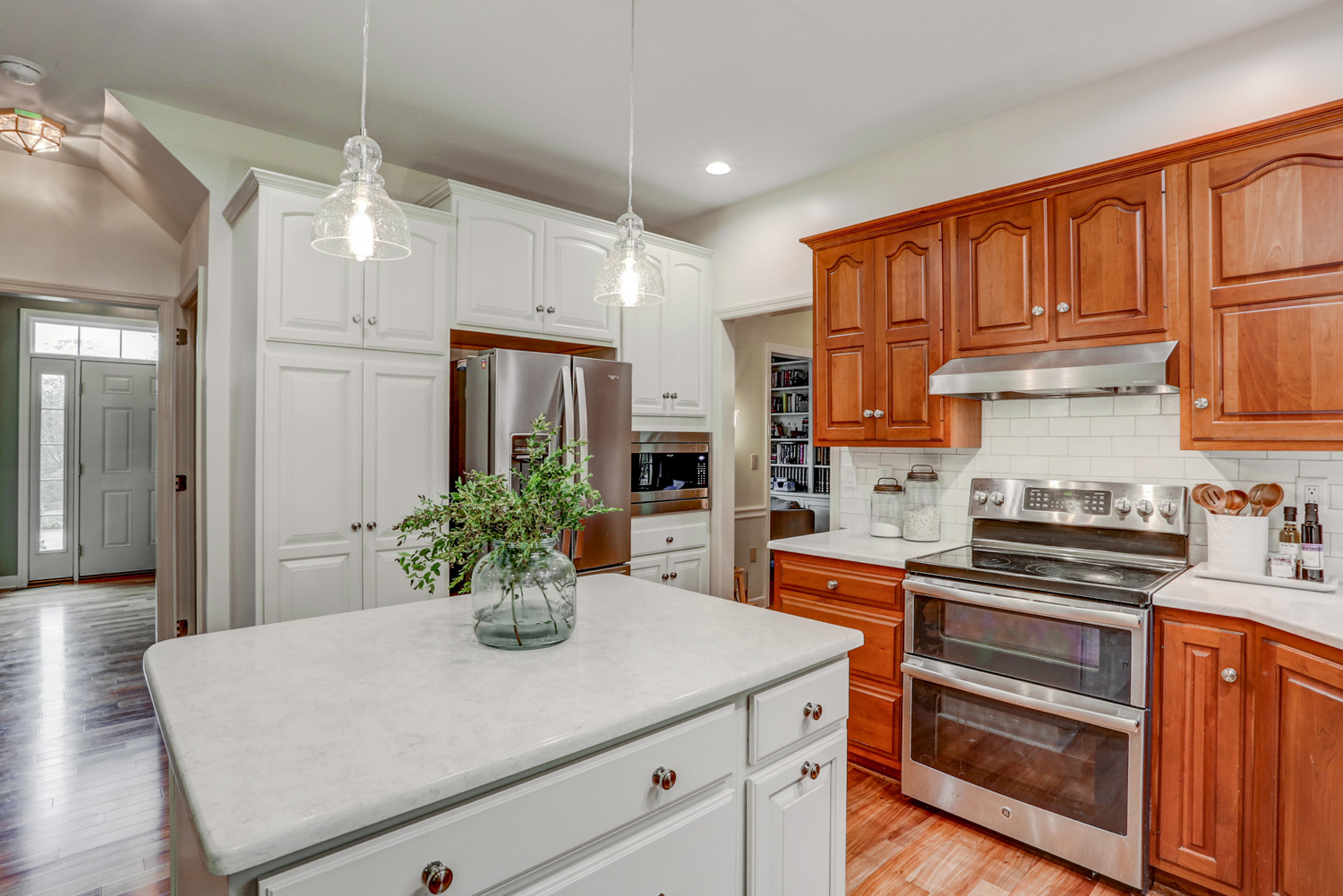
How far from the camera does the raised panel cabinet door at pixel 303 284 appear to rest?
2576 mm

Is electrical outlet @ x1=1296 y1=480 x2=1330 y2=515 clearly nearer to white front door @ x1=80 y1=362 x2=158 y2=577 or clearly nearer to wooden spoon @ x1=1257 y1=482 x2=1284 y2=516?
wooden spoon @ x1=1257 y1=482 x2=1284 y2=516

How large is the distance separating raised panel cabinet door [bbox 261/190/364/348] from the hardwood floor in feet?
5.84

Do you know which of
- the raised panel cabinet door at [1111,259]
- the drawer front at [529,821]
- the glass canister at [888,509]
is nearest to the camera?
the drawer front at [529,821]

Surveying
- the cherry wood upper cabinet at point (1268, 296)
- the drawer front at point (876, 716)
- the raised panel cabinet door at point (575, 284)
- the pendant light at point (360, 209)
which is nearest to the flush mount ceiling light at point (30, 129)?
the raised panel cabinet door at point (575, 284)

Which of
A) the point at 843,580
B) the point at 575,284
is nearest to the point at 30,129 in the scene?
the point at 575,284

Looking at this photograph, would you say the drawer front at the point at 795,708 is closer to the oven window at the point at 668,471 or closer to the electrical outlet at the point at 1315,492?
the electrical outlet at the point at 1315,492

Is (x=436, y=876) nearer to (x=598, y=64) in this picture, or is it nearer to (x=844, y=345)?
(x=598, y=64)

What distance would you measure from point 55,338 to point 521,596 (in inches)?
281

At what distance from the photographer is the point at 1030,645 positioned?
7.17 feet

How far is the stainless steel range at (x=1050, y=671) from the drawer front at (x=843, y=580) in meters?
0.11

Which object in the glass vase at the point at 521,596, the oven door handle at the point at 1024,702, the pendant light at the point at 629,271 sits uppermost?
the pendant light at the point at 629,271

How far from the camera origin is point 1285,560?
204cm

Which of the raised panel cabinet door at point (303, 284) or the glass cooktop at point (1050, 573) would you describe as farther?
the raised panel cabinet door at point (303, 284)

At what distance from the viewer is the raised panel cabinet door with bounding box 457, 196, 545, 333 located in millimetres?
3049
